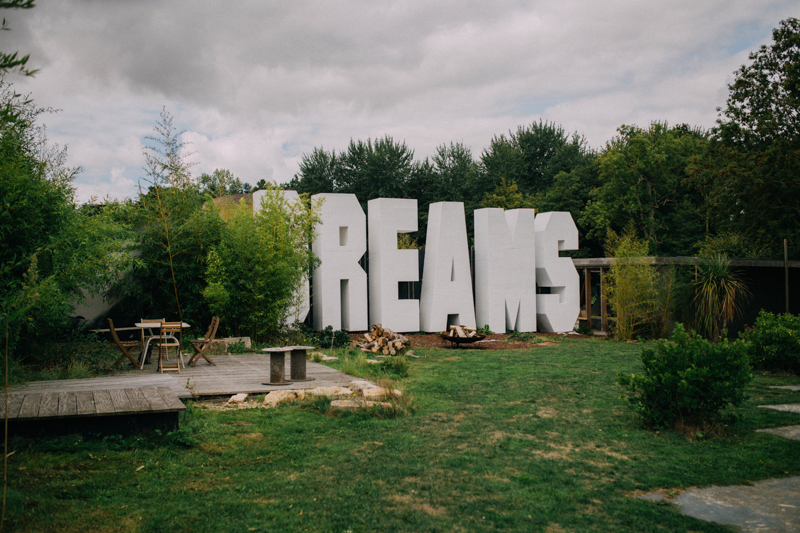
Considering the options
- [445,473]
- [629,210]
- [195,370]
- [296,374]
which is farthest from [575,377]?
[629,210]

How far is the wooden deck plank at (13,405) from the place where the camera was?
4475mm

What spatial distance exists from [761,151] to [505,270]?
724 cm

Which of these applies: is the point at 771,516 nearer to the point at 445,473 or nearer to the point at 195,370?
the point at 445,473

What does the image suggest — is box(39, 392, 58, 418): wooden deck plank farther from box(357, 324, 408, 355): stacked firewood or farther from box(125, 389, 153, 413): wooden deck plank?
box(357, 324, 408, 355): stacked firewood

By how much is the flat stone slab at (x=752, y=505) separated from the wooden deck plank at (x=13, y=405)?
477cm

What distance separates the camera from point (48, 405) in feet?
15.8

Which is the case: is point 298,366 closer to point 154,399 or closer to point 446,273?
point 154,399

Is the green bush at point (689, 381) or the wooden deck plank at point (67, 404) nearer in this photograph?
the wooden deck plank at point (67, 404)

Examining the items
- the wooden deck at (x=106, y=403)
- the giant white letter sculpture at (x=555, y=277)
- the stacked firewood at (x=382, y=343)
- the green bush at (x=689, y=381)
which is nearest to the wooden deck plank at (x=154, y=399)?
the wooden deck at (x=106, y=403)

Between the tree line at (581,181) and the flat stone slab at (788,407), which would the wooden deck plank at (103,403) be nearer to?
the flat stone slab at (788,407)

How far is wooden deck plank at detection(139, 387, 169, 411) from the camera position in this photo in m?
4.89

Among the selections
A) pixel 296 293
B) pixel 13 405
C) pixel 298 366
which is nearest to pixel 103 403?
pixel 13 405

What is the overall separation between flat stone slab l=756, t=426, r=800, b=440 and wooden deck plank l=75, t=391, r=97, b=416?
581 cm

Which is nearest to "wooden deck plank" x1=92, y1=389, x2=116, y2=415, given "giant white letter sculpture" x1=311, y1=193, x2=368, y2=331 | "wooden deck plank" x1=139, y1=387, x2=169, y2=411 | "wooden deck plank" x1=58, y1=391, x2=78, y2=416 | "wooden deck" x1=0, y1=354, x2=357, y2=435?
"wooden deck" x1=0, y1=354, x2=357, y2=435
